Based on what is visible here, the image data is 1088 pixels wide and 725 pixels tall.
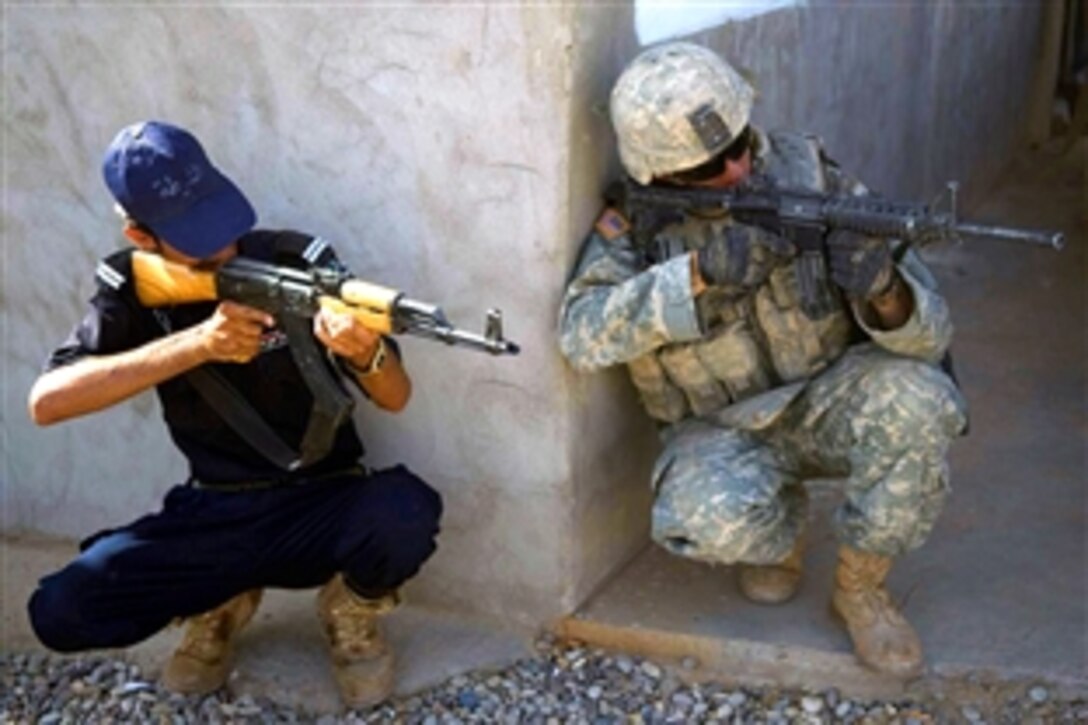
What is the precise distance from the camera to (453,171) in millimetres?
3355

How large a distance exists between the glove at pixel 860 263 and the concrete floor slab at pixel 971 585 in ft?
2.73

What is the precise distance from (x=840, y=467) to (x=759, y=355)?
303 millimetres

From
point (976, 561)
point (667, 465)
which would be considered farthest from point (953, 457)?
point (667, 465)

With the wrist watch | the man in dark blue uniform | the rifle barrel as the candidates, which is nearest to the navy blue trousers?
the man in dark blue uniform

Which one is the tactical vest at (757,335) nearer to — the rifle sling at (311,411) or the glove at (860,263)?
the glove at (860,263)

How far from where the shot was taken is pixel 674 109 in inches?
124

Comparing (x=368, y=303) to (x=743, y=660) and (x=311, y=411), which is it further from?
(x=743, y=660)

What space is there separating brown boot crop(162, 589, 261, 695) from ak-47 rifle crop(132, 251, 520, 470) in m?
0.44

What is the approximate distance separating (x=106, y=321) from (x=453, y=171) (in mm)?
779

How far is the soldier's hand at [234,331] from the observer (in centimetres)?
302

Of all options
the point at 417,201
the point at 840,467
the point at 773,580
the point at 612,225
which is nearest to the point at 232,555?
the point at 417,201

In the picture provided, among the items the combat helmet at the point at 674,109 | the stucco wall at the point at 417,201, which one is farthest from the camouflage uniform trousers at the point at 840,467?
the combat helmet at the point at 674,109

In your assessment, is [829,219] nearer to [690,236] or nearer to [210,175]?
[690,236]

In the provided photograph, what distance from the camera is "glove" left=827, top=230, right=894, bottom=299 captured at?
306 centimetres
